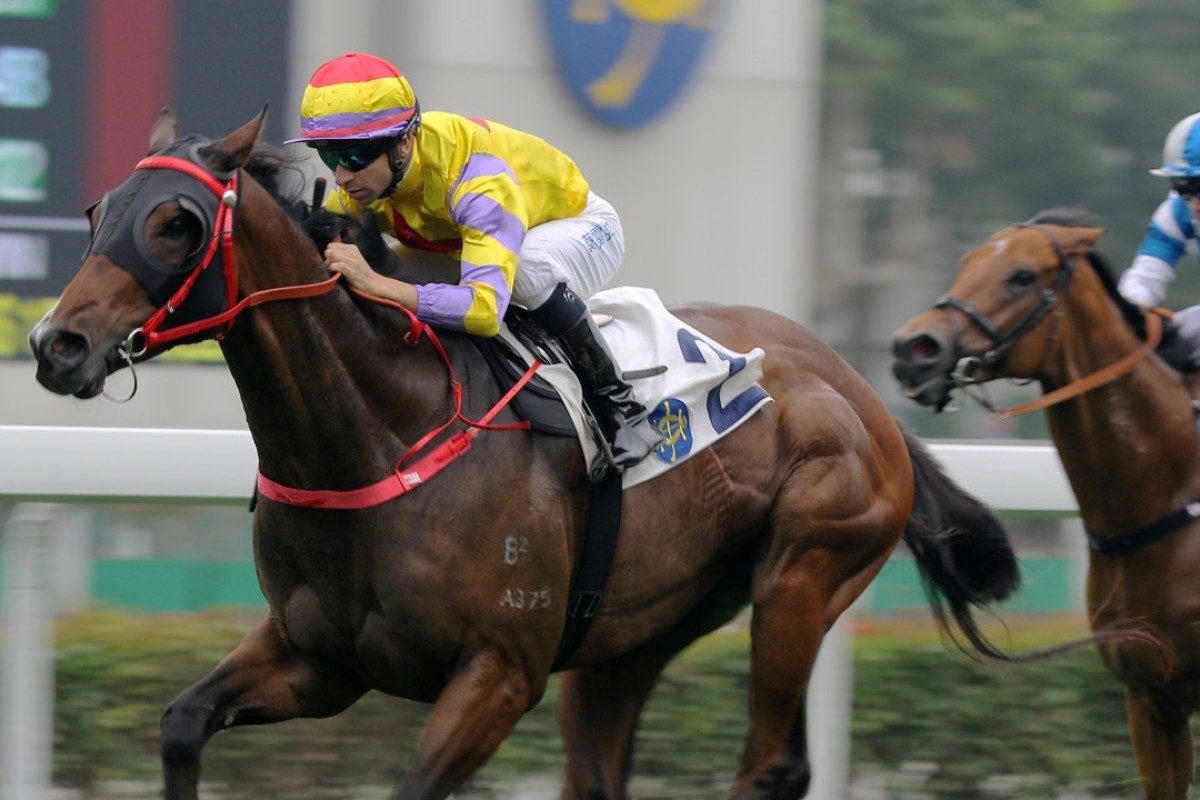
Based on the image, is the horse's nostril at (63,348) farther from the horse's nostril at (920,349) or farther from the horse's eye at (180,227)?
the horse's nostril at (920,349)

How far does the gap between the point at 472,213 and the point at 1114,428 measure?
1816 millimetres

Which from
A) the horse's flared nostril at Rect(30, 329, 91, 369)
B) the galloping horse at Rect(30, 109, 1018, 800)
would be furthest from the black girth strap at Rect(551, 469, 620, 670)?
the horse's flared nostril at Rect(30, 329, 91, 369)

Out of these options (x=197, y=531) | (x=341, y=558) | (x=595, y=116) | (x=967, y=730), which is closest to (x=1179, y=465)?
(x=967, y=730)

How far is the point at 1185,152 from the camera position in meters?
4.46

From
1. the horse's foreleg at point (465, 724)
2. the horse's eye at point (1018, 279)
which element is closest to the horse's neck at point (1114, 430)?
the horse's eye at point (1018, 279)

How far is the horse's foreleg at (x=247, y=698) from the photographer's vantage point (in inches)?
138

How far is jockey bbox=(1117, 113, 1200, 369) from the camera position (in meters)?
4.47

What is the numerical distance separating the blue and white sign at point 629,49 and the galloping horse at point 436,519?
127 inches

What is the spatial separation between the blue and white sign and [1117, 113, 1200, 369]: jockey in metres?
2.92

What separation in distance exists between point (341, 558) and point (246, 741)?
1.17m

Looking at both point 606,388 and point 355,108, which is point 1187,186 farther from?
point 355,108

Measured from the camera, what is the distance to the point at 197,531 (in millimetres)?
4578

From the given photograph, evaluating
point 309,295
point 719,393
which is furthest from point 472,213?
point 719,393

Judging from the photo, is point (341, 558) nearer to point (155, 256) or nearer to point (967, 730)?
point (155, 256)
